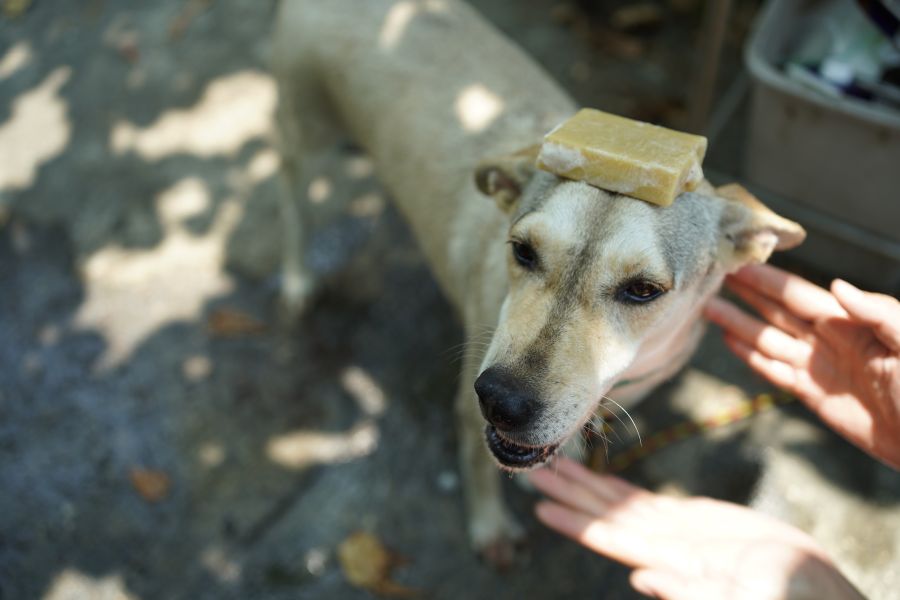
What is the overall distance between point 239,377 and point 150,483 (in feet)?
2.61

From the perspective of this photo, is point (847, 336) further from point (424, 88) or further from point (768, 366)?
point (424, 88)

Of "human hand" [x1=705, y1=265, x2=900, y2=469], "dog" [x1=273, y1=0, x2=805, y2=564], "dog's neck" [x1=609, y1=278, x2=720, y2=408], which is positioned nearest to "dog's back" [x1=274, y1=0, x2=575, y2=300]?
"dog" [x1=273, y1=0, x2=805, y2=564]

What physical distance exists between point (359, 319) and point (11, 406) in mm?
2245

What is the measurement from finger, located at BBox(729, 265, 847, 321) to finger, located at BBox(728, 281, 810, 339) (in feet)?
0.11

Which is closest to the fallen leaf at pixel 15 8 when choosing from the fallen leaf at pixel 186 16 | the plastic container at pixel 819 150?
the fallen leaf at pixel 186 16

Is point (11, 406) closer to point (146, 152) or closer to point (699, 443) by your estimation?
point (146, 152)

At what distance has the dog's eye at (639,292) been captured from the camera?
7.68ft

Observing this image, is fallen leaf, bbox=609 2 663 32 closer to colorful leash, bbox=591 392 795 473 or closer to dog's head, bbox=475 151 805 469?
colorful leash, bbox=591 392 795 473

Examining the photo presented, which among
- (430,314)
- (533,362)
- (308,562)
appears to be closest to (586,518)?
(533,362)

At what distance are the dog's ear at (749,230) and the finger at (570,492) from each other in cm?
115

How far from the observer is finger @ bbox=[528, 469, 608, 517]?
3.00 metres

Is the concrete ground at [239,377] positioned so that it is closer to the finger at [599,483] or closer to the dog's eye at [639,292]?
the finger at [599,483]

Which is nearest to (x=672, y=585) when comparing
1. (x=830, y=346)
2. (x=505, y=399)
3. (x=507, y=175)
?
(x=505, y=399)

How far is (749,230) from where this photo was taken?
2.54m
